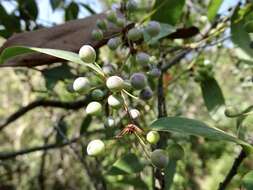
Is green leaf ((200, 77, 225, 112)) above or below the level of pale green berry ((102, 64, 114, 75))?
below

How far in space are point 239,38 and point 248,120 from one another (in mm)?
338

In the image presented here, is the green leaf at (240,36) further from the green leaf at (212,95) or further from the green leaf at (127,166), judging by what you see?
the green leaf at (127,166)

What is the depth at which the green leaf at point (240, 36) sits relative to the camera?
3.23 ft

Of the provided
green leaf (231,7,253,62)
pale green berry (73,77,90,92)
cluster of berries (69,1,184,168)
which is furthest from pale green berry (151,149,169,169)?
green leaf (231,7,253,62)

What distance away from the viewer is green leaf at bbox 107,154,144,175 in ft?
3.09

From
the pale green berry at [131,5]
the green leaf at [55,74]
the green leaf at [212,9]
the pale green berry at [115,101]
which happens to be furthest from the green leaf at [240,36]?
the pale green berry at [115,101]

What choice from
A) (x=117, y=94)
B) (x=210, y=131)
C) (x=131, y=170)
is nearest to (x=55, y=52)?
(x=117, y=94)

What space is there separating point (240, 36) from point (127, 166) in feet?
1.17

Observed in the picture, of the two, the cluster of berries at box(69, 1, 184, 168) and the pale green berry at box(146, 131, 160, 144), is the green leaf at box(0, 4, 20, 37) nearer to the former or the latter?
the cluster of berries at box(69, 1, 184, 168)

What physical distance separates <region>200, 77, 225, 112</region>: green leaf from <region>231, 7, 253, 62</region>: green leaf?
0.33ft

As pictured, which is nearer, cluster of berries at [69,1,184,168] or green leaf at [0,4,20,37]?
cluster of berries at [69,1,184,168]

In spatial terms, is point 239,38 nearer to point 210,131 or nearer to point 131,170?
point 131,170

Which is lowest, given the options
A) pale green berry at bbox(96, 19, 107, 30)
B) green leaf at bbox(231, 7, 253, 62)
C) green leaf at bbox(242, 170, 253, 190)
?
green leaf at bbox(242, 170, 253, 190)

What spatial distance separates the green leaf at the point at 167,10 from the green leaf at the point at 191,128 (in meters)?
0.46
